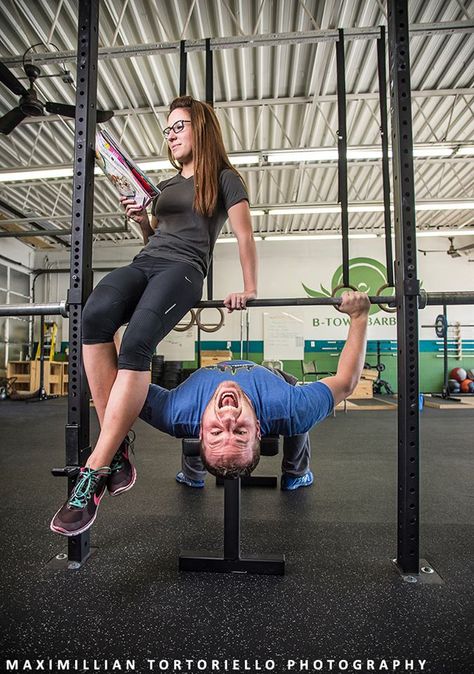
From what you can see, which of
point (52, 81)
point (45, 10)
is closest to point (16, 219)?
point (52, 81)

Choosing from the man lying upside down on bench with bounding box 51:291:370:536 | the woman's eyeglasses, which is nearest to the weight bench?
the man lying upside down on bench with bounding box 51:291:370:536

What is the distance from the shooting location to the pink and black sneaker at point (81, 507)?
1.09 m

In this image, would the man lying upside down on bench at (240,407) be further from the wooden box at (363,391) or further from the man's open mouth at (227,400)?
the wooden box at (363,391)

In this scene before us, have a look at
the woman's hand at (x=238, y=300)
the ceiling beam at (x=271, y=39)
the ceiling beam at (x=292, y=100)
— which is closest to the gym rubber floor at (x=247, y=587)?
the woman's hand at (x=238, y=300)

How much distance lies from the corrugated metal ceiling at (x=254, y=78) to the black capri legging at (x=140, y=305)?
3028 mm

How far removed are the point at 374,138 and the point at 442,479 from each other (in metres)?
4.62

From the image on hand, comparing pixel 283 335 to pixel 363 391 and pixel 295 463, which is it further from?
pixel 295 463

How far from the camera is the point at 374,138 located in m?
5.33

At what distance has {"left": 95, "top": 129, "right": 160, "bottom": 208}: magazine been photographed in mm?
1308

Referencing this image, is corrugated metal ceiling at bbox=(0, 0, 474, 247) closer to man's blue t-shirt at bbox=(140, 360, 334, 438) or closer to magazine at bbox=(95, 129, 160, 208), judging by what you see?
magazine at bbox=(95, 129, 160, 208)

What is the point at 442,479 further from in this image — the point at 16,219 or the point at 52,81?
the point at 16,219

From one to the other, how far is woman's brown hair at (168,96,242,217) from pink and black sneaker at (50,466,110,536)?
938 mm

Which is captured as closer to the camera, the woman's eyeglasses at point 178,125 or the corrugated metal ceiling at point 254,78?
the woman's eyeglasses at point 178,125

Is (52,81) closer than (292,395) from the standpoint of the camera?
No
